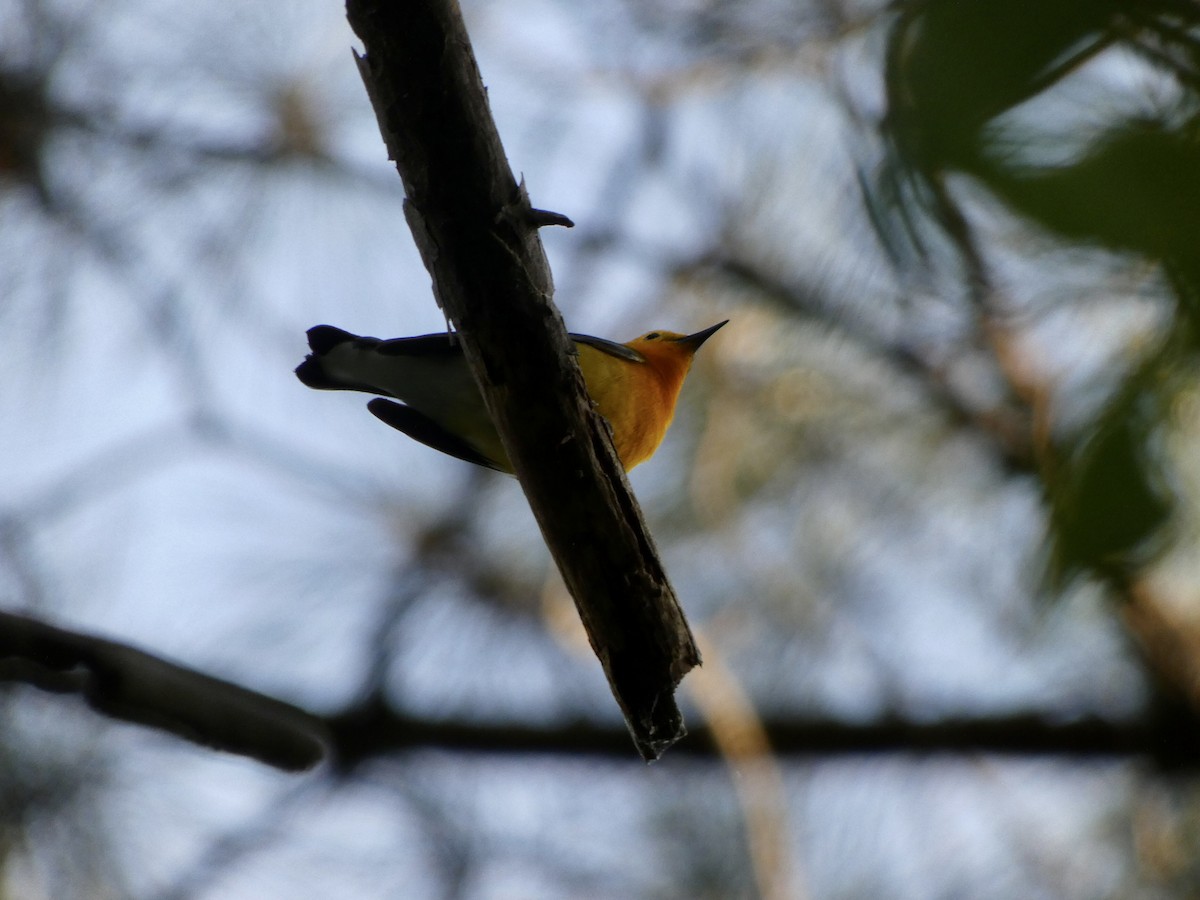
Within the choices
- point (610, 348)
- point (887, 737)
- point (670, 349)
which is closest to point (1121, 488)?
point (610, 348)

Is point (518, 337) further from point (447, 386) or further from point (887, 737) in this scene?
point (887, 737)

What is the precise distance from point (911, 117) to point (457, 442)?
201 cm

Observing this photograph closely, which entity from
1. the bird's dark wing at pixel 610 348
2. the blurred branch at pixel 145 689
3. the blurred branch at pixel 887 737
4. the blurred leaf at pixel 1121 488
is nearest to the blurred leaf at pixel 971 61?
the blurred leaf at pixel 1121 488

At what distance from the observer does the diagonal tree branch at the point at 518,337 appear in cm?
139

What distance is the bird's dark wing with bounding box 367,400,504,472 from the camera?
8.21 feet

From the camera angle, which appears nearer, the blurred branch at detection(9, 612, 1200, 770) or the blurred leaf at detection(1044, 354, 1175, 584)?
the blurred leaf at detection(1044, 354, 1175, 584)

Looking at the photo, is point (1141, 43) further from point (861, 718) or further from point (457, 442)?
point (861, 718)

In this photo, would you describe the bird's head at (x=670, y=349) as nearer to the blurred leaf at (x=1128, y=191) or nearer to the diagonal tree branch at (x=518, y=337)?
the diagonal tree branch at (x=518, y=337)

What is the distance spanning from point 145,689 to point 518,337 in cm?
68

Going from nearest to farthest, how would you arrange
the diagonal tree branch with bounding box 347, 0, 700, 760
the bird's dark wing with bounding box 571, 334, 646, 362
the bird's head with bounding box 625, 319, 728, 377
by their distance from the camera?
the diagonal tree branch with bounding box 347, 0, 700, 760, the bird's dark wing with bounding box 571, 334, 646, 362, the bird's head with bounding box 625, 319, 728, 377

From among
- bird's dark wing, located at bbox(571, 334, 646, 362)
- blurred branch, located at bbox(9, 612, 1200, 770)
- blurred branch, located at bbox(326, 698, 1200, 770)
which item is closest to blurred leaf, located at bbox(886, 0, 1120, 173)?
bird's dark wing, located at bbox(571, 334, 646, 362)

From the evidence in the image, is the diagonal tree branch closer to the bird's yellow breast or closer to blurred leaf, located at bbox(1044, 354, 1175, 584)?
the bird's yellow breast

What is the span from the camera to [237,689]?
5.12ft

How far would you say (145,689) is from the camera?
145 cm
